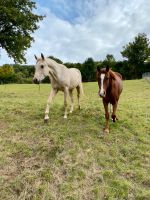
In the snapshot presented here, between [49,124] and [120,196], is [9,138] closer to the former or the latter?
[49,124]

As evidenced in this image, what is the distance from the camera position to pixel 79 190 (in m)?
6.40

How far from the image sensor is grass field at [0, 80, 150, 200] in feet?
21.0

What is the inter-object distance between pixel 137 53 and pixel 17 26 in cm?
3690

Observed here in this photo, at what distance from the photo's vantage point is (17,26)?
2584cm

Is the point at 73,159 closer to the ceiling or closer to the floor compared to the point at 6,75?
closer to the floor

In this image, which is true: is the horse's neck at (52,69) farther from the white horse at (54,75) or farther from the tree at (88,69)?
the tree at (88,69)

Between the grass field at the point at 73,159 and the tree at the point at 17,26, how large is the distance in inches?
634

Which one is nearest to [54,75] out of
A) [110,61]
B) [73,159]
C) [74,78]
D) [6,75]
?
[74,78]

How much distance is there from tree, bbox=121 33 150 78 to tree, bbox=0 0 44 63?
103 ft

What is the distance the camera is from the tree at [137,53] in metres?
56.1

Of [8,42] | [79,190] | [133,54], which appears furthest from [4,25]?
[133,54]

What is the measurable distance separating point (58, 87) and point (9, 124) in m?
1.85

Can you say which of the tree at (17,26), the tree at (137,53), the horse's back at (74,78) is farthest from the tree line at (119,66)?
the horse's back at (74,78)

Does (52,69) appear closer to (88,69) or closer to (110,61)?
(88,69)
